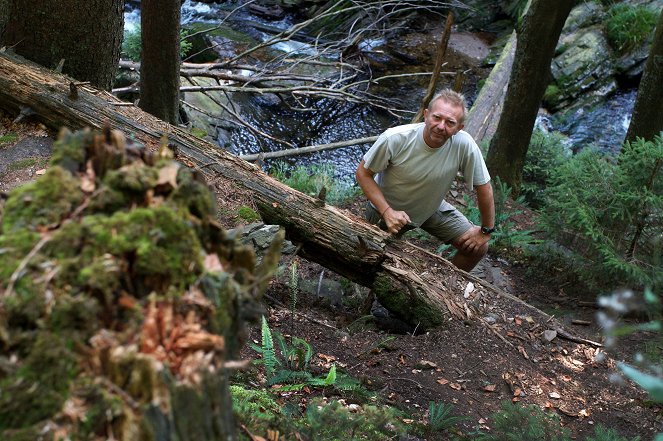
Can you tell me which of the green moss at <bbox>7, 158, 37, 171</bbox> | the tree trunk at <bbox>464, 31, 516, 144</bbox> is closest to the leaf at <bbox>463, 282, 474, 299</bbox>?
the green moss at <bbox>7, 158, 37, 171</bbox>

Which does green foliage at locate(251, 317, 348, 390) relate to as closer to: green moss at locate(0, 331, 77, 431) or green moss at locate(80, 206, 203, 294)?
green moss at locate(80, 206, 203, 294)

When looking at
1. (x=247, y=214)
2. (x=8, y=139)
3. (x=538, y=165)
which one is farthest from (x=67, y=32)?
(x=538, y=165)

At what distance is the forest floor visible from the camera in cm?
436

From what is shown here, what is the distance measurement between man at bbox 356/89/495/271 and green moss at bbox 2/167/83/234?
387 cm

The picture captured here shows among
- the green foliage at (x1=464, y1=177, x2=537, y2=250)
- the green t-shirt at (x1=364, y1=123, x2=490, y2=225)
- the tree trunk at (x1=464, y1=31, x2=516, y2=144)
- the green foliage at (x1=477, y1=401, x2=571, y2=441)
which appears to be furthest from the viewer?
the tree trunk at (x1=464, y1=31, x2=516, y2=144)

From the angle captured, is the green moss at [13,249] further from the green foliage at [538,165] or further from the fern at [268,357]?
the green foliage at [538,165]

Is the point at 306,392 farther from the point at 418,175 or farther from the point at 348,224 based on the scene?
the point at 418,175

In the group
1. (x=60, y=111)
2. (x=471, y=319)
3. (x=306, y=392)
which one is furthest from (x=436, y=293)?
(x=60, y=111)

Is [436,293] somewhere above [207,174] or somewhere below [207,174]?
below

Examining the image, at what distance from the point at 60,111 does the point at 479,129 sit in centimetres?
731

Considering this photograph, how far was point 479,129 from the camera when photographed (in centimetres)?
1092

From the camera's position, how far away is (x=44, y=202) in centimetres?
160

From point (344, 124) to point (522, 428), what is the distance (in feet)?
34.0

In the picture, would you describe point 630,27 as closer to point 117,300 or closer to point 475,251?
point 475,251
